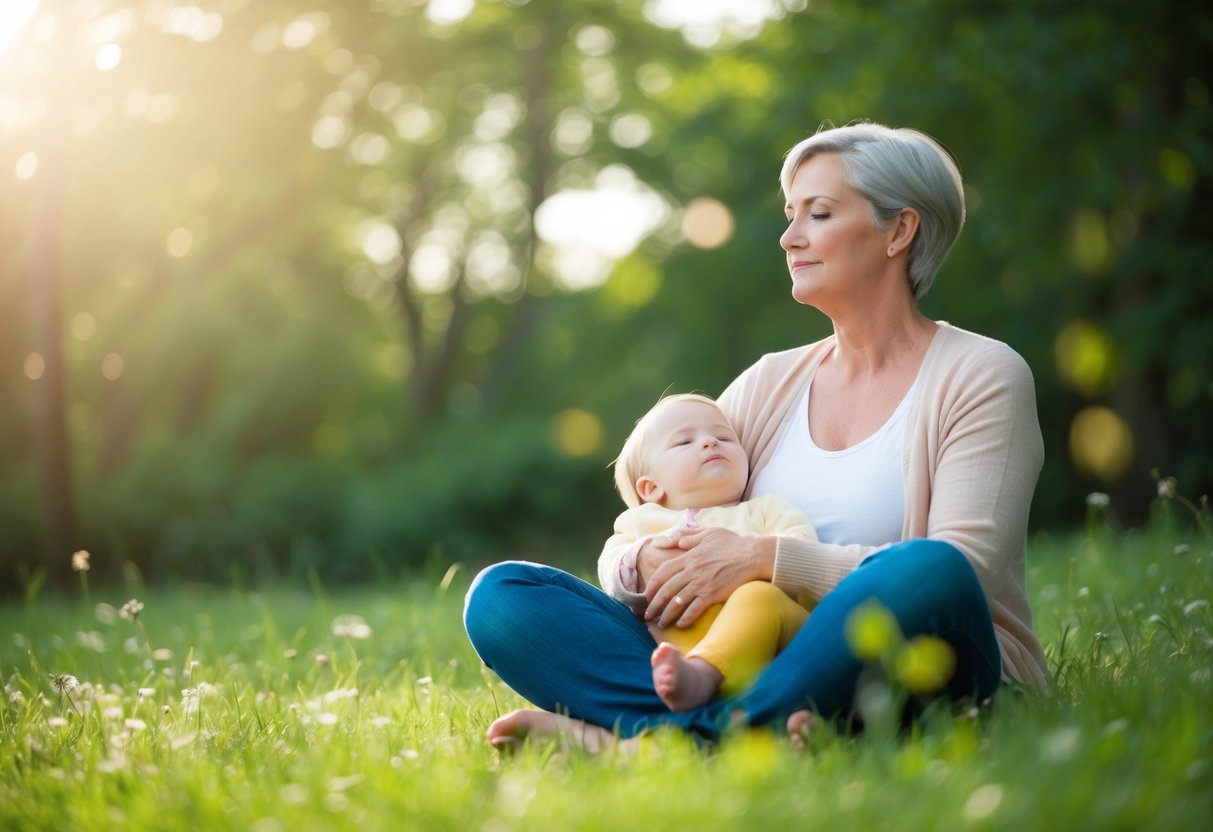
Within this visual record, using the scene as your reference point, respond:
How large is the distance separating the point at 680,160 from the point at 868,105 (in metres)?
6.64

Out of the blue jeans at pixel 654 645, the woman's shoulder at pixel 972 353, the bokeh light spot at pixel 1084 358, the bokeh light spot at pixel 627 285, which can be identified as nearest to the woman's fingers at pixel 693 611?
the blue jeans at pixel 654 645

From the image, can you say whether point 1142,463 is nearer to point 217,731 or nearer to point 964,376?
point 964,376

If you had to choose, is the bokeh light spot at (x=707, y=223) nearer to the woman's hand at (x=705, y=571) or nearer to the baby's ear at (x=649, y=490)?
the baby's ear at (x=649, y=490)

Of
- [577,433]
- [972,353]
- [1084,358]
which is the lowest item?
[577,433]

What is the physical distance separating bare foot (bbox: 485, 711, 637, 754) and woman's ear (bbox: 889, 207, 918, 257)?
1.54 m

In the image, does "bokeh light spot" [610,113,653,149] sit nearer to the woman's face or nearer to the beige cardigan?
the woman's face

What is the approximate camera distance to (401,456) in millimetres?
17953

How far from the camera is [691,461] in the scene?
3.25m

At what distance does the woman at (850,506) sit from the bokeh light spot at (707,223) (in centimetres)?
1272

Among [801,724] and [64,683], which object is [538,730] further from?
[64,683]

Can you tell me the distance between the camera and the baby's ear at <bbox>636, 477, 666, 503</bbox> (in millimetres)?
3299

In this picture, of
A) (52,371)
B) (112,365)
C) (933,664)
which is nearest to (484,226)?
(112,365)

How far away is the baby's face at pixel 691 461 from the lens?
3.25 metres

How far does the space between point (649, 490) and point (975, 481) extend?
2.94 ft
